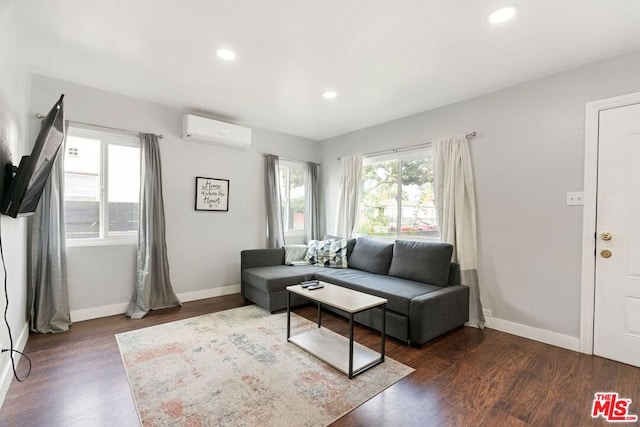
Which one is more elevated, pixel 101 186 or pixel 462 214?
pixel 101 186

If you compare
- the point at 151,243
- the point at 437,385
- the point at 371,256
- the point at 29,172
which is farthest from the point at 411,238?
the point at 29,172

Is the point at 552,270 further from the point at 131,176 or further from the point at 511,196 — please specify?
the point at 131,176

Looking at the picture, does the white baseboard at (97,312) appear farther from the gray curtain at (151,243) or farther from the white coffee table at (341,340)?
the white coffee table at (341,340)

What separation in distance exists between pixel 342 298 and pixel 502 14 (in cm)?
231

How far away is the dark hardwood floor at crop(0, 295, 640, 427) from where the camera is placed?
1.70 meters

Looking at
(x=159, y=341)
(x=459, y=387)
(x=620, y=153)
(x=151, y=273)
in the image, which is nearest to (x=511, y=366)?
(x=459, y=387)

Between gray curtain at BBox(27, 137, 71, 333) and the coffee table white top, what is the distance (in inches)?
91.8

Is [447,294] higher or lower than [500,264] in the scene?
lower

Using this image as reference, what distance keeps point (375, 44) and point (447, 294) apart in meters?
2.33

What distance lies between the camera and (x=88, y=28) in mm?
2117

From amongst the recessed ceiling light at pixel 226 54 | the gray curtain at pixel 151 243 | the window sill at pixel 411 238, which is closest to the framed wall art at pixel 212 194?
A: the gray curtain at pixel 151 243

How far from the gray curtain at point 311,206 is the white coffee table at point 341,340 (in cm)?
224

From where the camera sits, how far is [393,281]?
3.28 m

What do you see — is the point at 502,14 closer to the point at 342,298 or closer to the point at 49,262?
the point at 342,298
